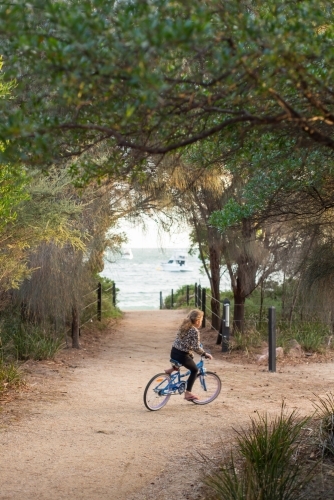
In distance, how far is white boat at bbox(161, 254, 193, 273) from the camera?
323 feet

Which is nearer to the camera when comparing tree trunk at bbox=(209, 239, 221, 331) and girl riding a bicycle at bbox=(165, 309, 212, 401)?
girl riding a bicycle at bbox=(165, 309, 212, 401)

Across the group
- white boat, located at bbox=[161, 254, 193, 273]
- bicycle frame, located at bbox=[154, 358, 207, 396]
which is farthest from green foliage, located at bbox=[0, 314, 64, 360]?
white boat, located at bbox=[161, 254, 193, 273]

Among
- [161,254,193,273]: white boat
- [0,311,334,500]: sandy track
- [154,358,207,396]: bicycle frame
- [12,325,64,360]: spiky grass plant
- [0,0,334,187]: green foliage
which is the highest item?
[161,254,193,273]: white boat

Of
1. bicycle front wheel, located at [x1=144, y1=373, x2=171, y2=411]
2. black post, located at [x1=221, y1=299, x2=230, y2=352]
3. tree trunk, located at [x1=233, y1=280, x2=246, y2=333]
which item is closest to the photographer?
bicycle front wheel, located at [x1=144, y1=373, x2=171, y2=411]

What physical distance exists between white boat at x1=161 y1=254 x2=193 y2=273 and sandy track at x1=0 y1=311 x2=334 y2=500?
83855mm

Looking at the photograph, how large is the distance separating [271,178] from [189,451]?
347 centimetres

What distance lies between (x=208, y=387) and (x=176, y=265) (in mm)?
91698

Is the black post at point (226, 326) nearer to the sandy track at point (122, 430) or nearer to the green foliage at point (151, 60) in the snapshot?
the sandy track at point (122, 430)

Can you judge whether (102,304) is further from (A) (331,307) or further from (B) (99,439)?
(B) (99,439)

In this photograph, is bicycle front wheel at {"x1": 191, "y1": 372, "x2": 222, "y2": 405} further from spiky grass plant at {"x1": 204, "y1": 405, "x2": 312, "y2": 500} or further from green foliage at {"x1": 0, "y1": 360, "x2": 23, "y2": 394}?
spiky grass plant at {"x1": 204, "y1": 405, "x2": 312, "y2": 500}

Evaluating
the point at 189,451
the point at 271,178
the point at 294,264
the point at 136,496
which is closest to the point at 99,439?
the point at 189,451

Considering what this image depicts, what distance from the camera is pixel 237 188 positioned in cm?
1711

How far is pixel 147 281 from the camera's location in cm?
9719

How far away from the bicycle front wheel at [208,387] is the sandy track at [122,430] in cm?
13
